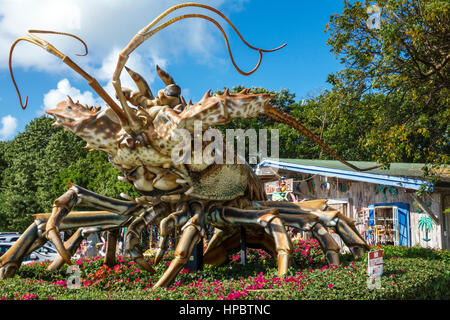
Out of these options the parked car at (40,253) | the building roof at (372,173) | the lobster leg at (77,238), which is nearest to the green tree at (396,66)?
the building roof at (372,173)

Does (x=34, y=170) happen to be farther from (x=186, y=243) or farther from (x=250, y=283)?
(x=250, y=283)

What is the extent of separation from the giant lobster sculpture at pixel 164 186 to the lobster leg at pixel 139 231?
0.01 metres

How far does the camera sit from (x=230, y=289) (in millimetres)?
4430

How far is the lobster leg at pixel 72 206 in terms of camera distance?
4.77 meters

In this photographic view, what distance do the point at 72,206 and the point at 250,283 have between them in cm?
252

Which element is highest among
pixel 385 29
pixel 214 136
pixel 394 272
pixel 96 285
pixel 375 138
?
pixel 385 29

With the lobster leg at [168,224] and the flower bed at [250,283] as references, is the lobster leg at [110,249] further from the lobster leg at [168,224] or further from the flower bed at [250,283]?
the lobster leg at [168,224]

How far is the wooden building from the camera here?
38.1 ft

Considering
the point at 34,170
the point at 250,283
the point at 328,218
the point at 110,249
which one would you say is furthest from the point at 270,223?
the point at 34,170

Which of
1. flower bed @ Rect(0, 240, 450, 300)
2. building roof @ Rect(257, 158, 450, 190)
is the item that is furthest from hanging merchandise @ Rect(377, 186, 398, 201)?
flower bed @ Rect(0, 240, 450, 300)

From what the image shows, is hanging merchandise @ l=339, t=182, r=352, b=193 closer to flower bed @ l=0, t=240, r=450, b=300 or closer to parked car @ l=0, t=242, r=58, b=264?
flower bed @ l=0, t=240, r=450, b=300

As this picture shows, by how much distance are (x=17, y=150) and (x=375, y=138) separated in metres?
32.9

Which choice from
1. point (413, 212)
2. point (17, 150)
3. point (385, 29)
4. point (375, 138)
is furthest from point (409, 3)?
point (17, 150)
